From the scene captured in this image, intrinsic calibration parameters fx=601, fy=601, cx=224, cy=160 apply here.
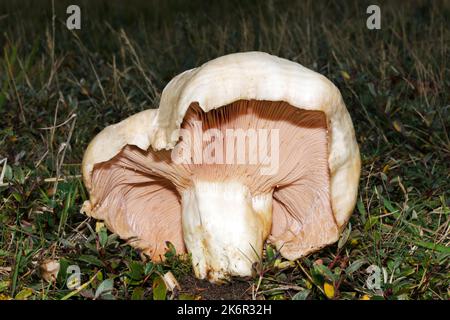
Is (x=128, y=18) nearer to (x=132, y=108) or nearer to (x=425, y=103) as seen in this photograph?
(x=132, y=108)

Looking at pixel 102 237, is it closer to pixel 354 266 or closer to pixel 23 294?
pixel 23 294

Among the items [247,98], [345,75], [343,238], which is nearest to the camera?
[247,98]

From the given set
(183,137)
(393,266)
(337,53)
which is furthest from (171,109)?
(337,53)

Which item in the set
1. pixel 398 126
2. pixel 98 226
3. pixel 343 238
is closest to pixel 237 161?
pixel 343 238

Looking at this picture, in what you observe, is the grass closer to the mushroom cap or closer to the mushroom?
the mushroom

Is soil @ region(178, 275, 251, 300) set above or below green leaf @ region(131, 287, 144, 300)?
below

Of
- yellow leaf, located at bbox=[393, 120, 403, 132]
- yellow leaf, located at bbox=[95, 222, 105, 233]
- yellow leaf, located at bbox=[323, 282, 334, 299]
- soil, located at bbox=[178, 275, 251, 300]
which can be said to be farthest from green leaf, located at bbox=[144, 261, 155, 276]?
yellow leaf, located at bbox=[393, 120, 403, 132]
